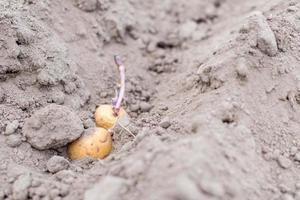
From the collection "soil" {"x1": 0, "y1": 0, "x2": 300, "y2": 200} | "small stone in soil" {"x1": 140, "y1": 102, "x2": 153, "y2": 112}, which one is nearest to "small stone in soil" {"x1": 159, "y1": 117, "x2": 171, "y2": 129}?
"soil" {"x1": 0, "y1": 0, "x2": 300, "y2": 200}

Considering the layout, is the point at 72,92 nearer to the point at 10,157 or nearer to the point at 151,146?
the point at 10,157

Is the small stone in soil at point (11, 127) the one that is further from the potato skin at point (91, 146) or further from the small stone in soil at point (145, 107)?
the small stone in soil at point (145, 107)

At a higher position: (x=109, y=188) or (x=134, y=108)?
(x=109, y=188)

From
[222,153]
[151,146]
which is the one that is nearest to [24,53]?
[151,146]

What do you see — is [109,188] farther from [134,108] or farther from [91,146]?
[134,108]

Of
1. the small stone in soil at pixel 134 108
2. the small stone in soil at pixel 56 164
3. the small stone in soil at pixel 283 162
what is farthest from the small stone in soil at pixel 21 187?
the small stone in soil at pixel 283 162

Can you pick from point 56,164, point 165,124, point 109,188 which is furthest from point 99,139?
point 109,188
